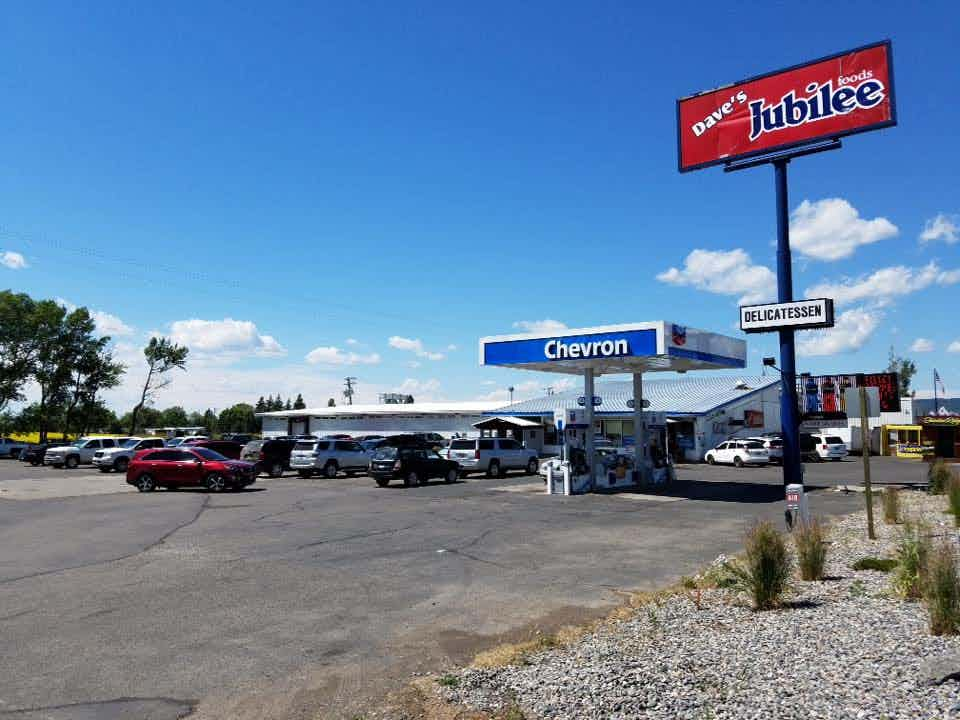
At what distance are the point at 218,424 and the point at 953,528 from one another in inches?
5535

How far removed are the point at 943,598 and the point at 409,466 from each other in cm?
2344

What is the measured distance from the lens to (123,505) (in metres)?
21.9

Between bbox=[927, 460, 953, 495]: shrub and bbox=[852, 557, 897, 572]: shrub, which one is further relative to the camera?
bbox=[927, 460, 953, 495]: shrub

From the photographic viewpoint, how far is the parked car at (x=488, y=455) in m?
34.5

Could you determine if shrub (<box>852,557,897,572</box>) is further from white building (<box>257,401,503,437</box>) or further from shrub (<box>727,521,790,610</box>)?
white building (<box>257,401,503,437</box>)

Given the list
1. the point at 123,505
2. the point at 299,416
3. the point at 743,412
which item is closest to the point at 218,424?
the point at 299,416

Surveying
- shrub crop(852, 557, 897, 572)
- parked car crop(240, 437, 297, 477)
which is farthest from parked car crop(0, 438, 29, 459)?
shrub crop(852, 557, 897, 572)

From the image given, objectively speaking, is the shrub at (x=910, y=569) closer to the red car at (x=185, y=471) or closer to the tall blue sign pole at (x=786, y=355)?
the tall blue sign pole at (x=786, y=355)

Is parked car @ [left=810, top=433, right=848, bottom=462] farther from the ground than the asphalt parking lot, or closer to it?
farther from the ground

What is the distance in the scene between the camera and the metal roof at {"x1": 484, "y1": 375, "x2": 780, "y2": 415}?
51469mm

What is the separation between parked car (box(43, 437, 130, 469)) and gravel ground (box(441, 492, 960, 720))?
4221 cm

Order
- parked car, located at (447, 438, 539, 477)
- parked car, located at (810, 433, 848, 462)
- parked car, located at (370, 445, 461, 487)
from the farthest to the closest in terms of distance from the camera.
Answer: parked car, located at (810, 433, 848, 462), parked car, located at (447, 438, 539, 477), parked car, located at (370, 445, 461, 487)

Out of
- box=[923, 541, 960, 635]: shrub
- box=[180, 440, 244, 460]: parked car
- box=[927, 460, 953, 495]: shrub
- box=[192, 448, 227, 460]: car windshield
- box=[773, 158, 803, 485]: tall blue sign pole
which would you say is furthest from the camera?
box=[180, 440, 244, 460]: parked car

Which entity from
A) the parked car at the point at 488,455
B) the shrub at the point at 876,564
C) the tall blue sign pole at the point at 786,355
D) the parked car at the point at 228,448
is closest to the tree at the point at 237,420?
the parked car at the point at 228,448
